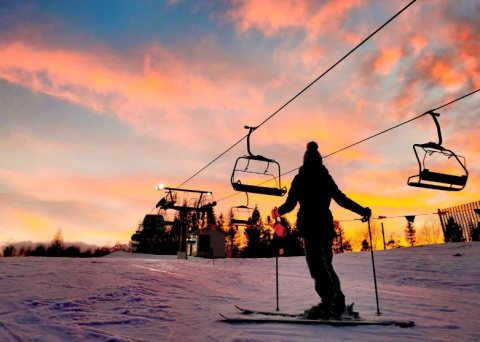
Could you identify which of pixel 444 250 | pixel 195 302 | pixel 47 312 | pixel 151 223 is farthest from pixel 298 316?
pixel 151 223

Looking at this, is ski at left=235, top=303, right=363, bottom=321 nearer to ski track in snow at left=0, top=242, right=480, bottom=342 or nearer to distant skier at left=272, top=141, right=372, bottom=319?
distant skier at left=272, top=141, right=372, bottom=319

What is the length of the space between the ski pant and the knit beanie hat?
1.28m

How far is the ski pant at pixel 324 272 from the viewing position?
4535 mm

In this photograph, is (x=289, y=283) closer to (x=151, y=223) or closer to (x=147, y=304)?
(x=147, y=304)

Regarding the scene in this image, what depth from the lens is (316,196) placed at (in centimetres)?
491

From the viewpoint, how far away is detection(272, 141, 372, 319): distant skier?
454cm

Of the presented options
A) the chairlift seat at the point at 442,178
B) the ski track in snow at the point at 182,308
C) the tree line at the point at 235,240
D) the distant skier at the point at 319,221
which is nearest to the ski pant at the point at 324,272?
the distant skier at the point at 319,221

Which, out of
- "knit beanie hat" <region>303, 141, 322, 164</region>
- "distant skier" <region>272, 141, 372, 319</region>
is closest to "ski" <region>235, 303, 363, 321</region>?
"distant skier" <region>272, 141, 372, 319</region>

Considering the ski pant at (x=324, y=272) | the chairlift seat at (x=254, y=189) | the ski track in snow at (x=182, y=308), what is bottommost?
the ski track in snow at (x=182, y=308)

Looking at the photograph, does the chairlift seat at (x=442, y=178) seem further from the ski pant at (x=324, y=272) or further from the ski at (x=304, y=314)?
the ski at (x=304, y=314)

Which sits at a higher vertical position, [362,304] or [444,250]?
[444,250]

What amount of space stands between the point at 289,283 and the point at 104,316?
6.33 m

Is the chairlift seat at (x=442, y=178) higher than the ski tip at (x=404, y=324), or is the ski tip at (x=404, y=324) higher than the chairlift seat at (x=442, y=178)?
the chairlift seat at (x=442, y=178)

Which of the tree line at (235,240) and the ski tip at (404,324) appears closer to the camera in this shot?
the ski tip at (404,324)
